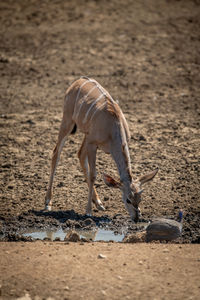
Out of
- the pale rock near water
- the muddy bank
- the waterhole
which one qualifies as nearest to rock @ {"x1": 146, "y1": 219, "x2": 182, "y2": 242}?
the pale rock near water

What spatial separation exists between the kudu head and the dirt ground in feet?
0.92

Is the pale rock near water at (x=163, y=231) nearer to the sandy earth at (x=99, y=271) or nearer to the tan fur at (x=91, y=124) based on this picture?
the sandy earth at (x=99, y=271)

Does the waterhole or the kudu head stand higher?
the kudu head

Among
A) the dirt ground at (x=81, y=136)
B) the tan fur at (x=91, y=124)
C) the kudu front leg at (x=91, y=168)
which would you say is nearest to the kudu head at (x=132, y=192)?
the tan fur at (x=91, y=124)

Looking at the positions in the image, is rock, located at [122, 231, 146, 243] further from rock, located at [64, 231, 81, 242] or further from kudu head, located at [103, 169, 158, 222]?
rock, located at [64, 231, 81, 242]

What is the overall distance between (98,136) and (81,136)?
2913 millimetres

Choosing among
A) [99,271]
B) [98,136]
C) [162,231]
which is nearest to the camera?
[99,271]

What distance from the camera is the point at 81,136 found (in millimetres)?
11211

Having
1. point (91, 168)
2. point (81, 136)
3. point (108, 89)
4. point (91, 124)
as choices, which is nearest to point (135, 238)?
point (91, 168)

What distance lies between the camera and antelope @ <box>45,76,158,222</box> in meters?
7.89

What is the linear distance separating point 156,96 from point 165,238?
609 centimetres

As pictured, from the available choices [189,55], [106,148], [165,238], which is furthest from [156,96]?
[165,238]

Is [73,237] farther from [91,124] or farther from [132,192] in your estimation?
[91,124]

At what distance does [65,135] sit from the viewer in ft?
29.7
